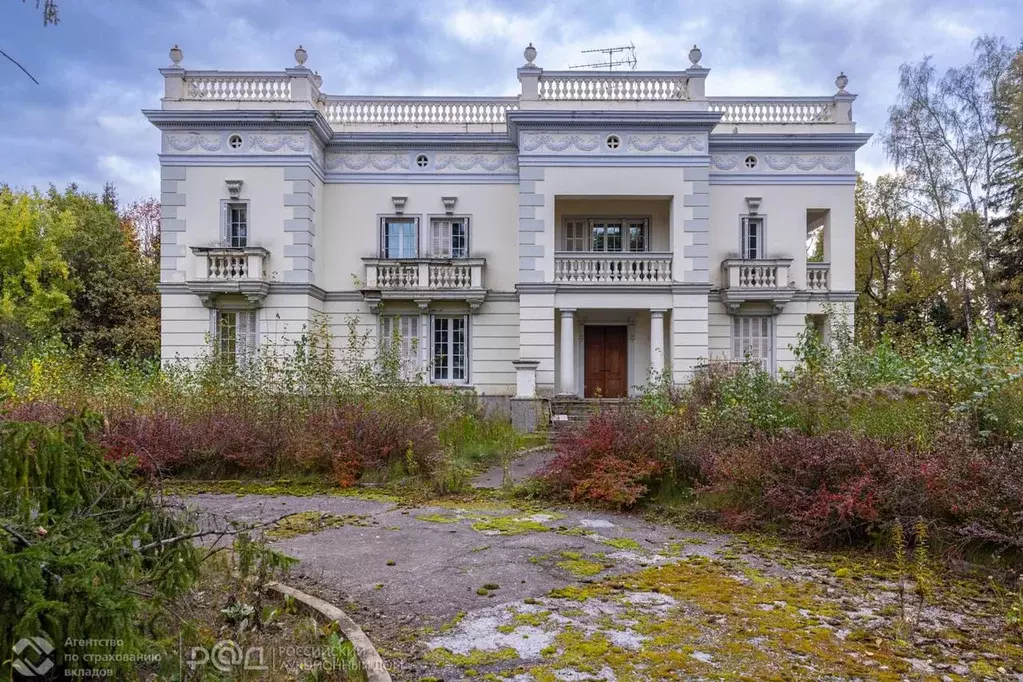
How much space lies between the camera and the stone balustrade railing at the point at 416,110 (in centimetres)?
1802

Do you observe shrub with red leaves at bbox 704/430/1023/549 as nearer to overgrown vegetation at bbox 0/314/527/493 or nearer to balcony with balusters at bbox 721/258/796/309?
overgrown vegetation at bbox 0/314/527/493

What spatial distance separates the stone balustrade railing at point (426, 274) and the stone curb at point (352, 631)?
13.5 m

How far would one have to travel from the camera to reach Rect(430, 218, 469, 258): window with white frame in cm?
1805

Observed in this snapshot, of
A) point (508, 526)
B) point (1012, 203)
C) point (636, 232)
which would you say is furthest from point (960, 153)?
point (508, 526)

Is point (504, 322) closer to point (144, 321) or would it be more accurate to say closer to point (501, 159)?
point (501, 159)

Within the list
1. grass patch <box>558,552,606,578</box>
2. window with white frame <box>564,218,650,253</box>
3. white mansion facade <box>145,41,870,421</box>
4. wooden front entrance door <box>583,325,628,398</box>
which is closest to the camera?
grass patch <box>558,552,606,578</box>

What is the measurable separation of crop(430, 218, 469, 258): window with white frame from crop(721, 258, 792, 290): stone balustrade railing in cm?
751

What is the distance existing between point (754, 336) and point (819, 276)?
260 centimetres

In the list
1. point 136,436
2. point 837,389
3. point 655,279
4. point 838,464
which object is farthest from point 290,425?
point 655,279

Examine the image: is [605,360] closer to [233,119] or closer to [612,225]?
[612,225]

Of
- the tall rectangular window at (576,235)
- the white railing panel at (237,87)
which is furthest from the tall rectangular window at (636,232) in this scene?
the white railing panel at (237,87)

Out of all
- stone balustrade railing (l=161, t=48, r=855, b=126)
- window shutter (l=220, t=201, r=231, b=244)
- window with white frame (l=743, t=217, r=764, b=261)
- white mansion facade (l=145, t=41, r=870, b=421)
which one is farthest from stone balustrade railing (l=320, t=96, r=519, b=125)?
window with white frame (l=743, t=217, r=764, b=261)

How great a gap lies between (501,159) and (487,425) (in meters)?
9.09

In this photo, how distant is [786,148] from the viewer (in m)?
17.7
